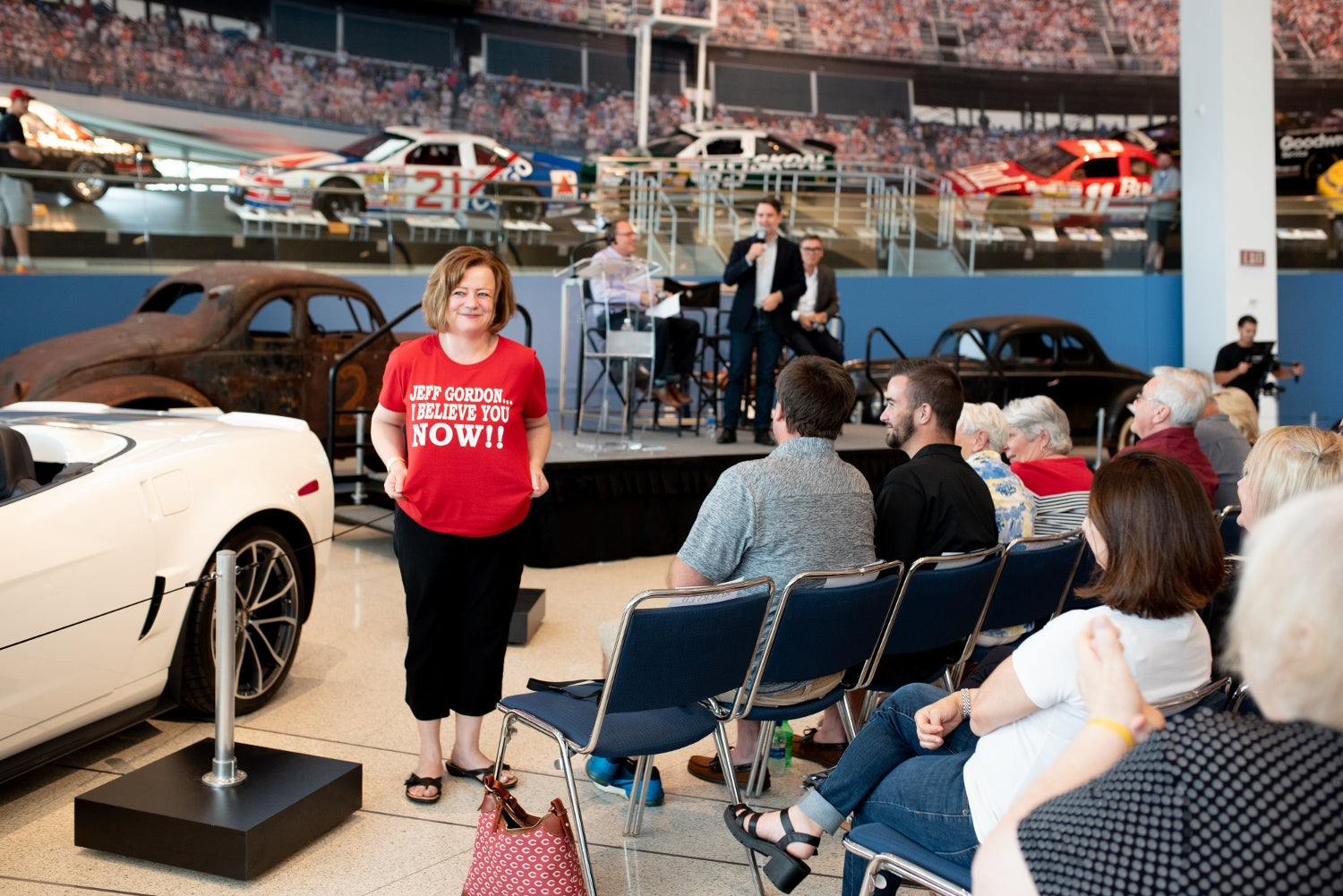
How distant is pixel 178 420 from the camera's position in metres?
3.93

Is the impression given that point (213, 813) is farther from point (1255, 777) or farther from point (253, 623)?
point (1255, 777)

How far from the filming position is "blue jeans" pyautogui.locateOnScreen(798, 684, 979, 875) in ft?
6.76

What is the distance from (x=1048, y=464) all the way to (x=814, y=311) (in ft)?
13.2

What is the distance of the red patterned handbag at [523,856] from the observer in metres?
2.40

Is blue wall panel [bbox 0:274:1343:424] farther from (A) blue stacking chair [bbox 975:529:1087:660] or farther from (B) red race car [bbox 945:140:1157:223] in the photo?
(A) blue stacking chair [bbox 975:529:1087:660]

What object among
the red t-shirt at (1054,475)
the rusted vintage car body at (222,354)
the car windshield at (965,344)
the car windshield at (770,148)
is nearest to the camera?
the red t-shirt at (1054,475)

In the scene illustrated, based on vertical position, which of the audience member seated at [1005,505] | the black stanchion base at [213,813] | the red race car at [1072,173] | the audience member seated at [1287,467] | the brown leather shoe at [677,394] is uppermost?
the red race car at [1072,173]

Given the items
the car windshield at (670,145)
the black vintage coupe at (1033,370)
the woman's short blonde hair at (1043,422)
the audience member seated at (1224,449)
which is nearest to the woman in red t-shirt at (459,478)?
the woman's short blonde hair at (1043,422)

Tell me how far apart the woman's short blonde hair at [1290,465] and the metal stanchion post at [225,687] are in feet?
8.51

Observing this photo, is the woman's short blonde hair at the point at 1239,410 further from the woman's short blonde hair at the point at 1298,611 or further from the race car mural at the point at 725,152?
the race car mural at the point at 725,152

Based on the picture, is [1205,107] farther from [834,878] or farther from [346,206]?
[834,878]

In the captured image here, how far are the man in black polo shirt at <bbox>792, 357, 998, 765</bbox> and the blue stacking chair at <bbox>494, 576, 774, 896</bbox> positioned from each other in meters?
0.59

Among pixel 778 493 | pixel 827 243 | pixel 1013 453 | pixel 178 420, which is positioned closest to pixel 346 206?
pixel 827 243

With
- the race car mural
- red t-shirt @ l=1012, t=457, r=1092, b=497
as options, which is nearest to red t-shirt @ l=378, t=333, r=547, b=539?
red t-shirt @ l=1012, t=457, r=1092, b=497
